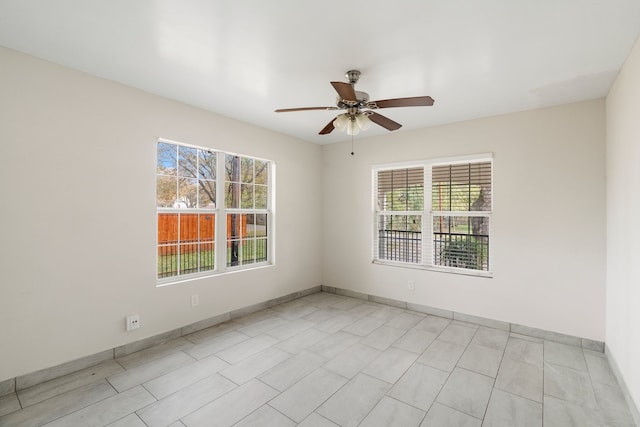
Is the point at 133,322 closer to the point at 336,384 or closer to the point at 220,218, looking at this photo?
the point at 220,218

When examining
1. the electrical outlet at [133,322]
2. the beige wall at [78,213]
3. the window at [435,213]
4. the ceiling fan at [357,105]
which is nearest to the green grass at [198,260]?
the beige wall at [78,213]

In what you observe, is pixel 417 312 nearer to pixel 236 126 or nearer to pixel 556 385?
pixel 556 385

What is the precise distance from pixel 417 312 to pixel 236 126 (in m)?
3.47

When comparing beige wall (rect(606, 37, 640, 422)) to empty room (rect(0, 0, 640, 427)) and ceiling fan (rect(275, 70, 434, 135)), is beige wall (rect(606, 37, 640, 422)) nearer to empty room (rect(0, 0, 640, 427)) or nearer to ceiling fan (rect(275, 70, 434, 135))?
empty room (rect(0, 0, 640, 427))

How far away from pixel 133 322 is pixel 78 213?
3.72ft

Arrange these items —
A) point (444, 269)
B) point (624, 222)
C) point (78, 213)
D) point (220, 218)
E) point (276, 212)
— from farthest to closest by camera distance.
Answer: point (276, 212)
point (444, 269)
point (220, 218)
point (78, 213)
point (624, 222)

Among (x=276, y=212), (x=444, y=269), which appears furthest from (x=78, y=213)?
(x=444, y=269)

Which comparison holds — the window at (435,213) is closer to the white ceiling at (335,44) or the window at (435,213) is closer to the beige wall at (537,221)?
the beige wall at (537,221)

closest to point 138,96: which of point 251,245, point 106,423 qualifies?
point 251,245

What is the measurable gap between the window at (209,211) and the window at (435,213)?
5.85 ft

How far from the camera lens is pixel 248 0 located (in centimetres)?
174

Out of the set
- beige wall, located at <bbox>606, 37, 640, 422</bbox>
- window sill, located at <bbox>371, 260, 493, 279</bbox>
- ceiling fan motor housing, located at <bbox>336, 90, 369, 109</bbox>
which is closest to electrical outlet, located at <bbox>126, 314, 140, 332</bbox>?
ceiling fan motor housing, located at <bbox>336, 90, 369, 109</bbox>

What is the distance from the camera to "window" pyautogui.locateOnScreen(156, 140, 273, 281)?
11.0ft

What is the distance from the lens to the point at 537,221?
3404 millimetres
